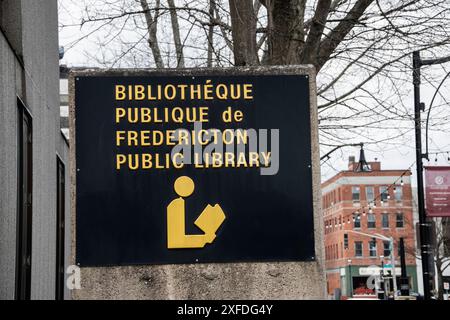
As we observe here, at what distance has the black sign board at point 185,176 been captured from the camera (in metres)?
6.03

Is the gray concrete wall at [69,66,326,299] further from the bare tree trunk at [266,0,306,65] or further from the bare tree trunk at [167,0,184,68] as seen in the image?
the bare tree trunk at [167,0,184,68]

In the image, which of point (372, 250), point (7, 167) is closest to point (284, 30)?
point (7, 167)

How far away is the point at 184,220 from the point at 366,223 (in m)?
79.3

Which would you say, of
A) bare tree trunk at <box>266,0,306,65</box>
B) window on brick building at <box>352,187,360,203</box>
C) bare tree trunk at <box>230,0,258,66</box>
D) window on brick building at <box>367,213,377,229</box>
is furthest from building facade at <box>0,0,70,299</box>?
window on brick building at <box>352,187,360,203</box>

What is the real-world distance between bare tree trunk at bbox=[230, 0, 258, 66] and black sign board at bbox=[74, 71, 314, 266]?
264 centimetres

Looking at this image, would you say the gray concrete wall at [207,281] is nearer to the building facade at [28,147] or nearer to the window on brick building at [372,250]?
the building facade at [28,147]

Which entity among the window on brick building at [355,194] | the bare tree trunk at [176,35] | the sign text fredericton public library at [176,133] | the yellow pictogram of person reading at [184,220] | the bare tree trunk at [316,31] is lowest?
the yellow pictogram of person reading at [184,220]

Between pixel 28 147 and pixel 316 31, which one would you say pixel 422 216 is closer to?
pixel 316 31

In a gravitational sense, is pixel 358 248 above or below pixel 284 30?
below

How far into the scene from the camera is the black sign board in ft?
19.8

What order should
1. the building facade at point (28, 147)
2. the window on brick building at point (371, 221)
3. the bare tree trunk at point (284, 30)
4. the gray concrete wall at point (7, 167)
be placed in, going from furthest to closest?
the window on brick building at point (371, 221)
the bare tree trunk at point (284, 30)
the building facade at point (28, 147)
the gray concrete wall at point (7, 167)

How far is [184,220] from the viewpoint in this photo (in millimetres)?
6020

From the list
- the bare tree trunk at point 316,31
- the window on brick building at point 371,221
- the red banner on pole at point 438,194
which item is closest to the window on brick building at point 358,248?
the window on brick building at point 371,221

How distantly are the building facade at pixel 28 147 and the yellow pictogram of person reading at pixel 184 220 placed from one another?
371 cm
